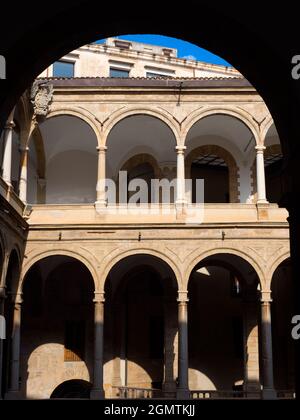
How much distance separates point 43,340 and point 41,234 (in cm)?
433

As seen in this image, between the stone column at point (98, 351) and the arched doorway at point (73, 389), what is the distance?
144 inches

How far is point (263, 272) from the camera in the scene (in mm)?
18594

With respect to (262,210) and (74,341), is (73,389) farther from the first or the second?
(262,210)

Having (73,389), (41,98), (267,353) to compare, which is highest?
(41,98)

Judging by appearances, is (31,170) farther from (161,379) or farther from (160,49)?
(160,49)

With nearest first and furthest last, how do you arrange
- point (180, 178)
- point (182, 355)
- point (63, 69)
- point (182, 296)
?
point (182, 355)
point (182, 296)
point (180, 178)
point (63, 69)

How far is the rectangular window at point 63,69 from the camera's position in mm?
33728

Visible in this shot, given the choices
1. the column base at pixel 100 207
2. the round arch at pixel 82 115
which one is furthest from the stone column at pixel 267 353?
the round arch at pixel 82 115

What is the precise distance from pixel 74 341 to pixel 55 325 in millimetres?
805

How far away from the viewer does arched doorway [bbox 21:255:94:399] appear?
21.1 m

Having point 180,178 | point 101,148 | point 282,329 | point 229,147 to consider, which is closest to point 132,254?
point 180,178

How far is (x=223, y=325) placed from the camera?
22.9 m

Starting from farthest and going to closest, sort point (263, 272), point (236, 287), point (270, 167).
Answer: point (270, 167) < point (236, 287) < point (263, 272)
